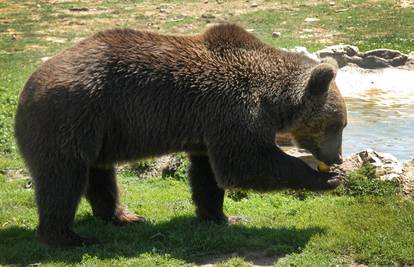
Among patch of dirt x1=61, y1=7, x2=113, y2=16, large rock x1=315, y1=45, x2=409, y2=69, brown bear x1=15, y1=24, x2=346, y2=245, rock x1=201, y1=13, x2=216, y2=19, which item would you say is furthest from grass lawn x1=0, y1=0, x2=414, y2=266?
patch of dirt x1=61, y1=7, x2=113, y2=16

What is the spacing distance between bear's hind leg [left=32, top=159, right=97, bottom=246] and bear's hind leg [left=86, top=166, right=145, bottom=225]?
1023mm

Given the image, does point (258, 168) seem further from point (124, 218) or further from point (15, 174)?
point (15, 174)

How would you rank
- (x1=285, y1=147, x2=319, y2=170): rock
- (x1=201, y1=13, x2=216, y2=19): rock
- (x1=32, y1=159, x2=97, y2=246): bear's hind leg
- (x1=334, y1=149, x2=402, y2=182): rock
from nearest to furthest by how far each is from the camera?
(x1=32, y1=159, x2=97, y2=246): bear's hind leg, (x1=334, y1=149, x2=402, y2=182): rock, (x1=285, y1=147, x2=319, y2=170): rock, (x1=201, y1=13, x2=216, y2=19): rock

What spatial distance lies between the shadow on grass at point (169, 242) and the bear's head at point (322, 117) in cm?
104

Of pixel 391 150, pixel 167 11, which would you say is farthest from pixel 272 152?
pixel 167 11

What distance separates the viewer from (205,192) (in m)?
8.98

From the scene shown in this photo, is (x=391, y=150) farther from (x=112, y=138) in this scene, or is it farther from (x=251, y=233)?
(x=112, y=138)

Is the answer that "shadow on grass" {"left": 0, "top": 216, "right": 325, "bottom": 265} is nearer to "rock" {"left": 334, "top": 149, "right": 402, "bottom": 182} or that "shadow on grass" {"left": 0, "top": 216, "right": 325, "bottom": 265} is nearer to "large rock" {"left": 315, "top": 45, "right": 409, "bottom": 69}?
"rock" {"left": 334, "top": 149, "right": 402, "bottom": 182}

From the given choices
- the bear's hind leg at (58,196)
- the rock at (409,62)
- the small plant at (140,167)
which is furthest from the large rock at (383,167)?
the rock at (409,62)

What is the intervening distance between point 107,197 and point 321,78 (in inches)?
115

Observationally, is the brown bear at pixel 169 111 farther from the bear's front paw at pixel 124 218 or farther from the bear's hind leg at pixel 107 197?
the bear's front paw at pixel 124 218

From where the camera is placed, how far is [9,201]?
394 inches

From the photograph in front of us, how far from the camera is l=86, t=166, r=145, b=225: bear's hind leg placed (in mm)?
9031

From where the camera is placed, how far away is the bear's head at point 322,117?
27.5 ft
